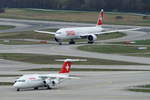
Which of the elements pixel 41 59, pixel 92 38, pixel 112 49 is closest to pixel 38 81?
pixel 41 59

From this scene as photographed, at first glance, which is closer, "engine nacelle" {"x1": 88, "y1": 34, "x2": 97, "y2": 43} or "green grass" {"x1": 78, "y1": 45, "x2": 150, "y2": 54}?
"green grass" {"x1": 78, "y1": 45, "x2": 150, "y2": 54}

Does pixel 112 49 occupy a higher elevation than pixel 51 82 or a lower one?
lower

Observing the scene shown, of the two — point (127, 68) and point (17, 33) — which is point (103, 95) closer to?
point (127, 68)

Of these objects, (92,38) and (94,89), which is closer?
(94,89)

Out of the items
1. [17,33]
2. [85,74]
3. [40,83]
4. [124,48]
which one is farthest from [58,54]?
[17,33]

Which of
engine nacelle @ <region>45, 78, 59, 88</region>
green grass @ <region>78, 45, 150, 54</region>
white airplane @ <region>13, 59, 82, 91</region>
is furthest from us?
green grass @ <region>78, 45, 150, 54</region>

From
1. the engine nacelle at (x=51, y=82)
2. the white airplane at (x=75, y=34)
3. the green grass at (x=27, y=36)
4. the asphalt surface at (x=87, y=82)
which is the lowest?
the green grass at (x=27, y=36)

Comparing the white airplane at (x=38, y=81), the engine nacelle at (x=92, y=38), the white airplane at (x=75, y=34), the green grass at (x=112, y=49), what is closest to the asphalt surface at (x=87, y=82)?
the white airplane at (x=38, y=81)

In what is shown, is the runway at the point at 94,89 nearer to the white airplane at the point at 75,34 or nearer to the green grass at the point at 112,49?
the green grass at the point at 112,49

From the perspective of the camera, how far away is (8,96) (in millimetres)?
67438

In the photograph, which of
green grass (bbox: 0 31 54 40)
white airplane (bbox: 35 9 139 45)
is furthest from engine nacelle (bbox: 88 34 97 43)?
green grass (bbox: 0 31 54 40)

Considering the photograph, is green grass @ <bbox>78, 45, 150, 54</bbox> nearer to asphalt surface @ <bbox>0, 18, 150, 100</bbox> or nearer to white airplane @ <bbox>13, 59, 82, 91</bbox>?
asphalt surface @ <bbox>0, 18, 150, 100</bbox>

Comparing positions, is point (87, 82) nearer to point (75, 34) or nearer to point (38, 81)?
point (38, 81)

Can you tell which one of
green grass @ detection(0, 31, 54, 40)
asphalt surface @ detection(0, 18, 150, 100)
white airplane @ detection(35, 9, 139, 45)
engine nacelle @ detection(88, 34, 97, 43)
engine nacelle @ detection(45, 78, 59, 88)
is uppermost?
engine nacelle @ detection(45, 78, 59, 88)
